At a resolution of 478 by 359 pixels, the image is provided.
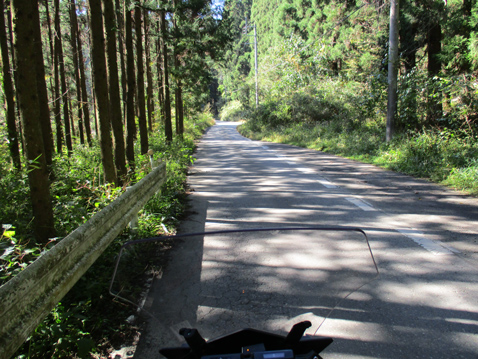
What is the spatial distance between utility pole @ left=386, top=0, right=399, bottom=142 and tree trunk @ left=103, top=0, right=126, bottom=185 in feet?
35.5

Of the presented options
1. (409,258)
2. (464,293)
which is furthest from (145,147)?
(464,293)

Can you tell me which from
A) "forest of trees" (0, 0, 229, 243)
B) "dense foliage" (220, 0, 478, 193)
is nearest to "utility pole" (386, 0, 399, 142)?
"dense foliage" (220, 0, 478, 193)

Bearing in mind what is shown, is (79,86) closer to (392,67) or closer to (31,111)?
(392,67)

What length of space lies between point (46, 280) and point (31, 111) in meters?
2.98

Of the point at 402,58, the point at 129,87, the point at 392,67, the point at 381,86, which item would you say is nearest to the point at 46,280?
the point at 129,87

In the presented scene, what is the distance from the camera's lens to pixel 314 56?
30.0m

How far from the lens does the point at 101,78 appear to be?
290 inches

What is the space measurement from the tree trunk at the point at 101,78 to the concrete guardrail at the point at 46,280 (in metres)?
3.86

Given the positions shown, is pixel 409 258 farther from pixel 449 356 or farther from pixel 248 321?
pixel 248 321

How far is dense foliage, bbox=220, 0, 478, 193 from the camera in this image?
472 inches

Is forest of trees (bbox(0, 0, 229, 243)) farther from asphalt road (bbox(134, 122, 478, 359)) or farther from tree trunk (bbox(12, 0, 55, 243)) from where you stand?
asphalt road (bbox(134, 122, 478, 359))

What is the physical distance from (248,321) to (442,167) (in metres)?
9.71

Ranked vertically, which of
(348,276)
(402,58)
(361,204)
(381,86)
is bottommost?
(361,204)

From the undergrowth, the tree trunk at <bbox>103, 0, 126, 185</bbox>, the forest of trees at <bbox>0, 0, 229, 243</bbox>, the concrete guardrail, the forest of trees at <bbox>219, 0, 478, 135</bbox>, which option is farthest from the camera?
the forest of trees at <bbox>219, 0, 478, 135</bbox>
